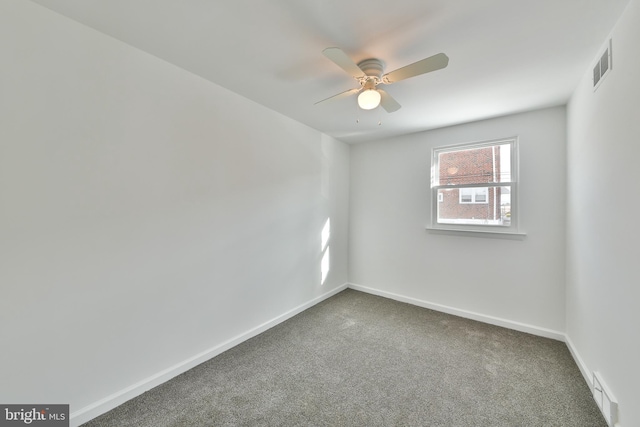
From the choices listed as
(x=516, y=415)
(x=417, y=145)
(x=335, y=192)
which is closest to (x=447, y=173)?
(x=417, y=145)

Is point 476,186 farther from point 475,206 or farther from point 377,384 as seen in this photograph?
point 377,384

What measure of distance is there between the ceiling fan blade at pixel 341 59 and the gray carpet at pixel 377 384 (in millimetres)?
2227

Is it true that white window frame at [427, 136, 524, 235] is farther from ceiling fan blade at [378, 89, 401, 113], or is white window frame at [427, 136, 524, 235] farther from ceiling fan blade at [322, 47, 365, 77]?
ceiling fan blade at [322, 47, 365, 77]

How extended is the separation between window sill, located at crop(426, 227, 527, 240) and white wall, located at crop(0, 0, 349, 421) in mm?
2283

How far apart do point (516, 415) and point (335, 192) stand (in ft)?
9.67

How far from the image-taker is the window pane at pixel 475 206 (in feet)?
9.34

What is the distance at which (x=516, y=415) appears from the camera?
1.58 meters

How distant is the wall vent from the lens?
4.56 ft

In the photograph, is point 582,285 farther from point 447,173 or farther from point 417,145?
point 417,145

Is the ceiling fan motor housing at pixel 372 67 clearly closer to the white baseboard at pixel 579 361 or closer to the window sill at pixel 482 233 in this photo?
the window sill at pixel 482 233

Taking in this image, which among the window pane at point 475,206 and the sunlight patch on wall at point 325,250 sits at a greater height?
the window pane at point 475,206

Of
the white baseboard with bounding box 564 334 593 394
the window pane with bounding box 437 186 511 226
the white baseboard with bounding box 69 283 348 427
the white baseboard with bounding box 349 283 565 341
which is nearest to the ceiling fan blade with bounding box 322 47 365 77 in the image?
the window pane with bounding box 437 186 511 226

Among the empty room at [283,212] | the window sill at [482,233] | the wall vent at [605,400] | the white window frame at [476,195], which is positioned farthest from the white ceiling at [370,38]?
the wall vent at [605,400]

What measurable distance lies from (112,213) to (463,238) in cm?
353
